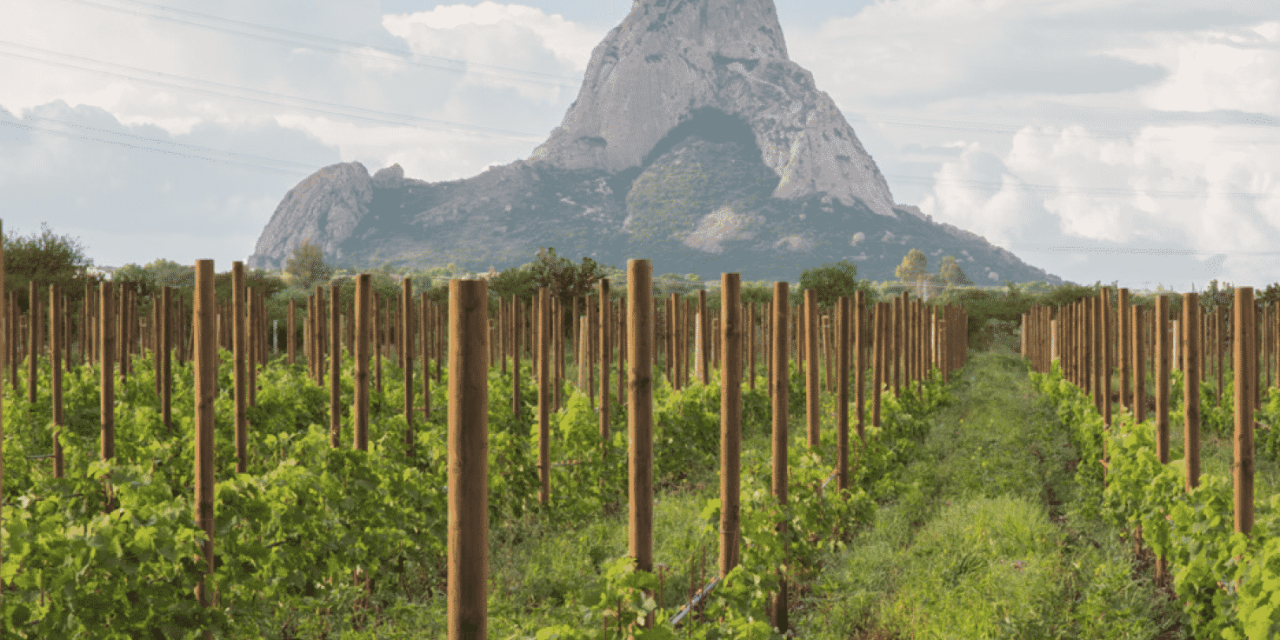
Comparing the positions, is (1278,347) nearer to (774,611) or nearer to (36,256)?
(774,611)

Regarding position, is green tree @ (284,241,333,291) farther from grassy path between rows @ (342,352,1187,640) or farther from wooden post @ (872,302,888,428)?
grassy path between rows @ (342,352,1187,640)

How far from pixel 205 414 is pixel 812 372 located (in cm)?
377

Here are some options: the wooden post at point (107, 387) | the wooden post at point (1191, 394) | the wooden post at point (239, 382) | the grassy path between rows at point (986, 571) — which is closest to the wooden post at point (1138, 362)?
the wooden post at point (1191, 394)

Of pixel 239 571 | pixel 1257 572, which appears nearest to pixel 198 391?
pixel 239 571

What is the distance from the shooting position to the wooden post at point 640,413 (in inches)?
125

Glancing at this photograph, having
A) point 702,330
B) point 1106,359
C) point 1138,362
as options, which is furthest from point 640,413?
point 702,330

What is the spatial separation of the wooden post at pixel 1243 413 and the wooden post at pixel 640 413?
3358 mm

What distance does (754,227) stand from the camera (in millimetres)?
175000

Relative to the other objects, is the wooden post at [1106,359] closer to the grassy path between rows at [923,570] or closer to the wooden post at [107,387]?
the grassy path between rows at [923,570]

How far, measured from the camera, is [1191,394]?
17.9ft

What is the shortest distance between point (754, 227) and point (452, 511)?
175 metres

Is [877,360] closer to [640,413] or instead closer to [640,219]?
[640,413]

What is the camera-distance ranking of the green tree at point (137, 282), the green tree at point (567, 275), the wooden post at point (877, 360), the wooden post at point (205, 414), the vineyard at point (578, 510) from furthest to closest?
1. the green tree at point (567, 275)
2. the green tree at point (137, 282)
3. the wooden post at point (877, 360)
4. the wooden post at point (205, 414)
5. the vineyard at point (578, 510)

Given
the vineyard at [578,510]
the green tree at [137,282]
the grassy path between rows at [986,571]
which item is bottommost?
the grassy path between rows at [986,571]
